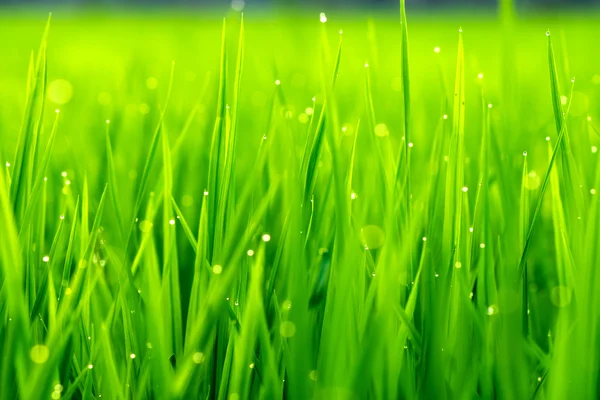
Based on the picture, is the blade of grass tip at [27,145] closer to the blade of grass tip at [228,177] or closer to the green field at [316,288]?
the green field at [316,288]

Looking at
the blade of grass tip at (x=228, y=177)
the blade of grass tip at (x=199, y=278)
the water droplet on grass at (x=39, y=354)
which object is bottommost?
the water droplet on grass at (x=39, y=354)

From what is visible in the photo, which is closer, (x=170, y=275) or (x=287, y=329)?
(x=287, y=329)

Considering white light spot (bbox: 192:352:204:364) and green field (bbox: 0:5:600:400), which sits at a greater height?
green field (bbox: 0:5:600:400)

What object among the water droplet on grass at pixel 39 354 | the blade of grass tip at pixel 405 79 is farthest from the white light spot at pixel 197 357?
the blade of grass tip at pixel 405 79

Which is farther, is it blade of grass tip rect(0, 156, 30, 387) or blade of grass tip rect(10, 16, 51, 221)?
blade of grass tip rect(10, 16, 51, 221)

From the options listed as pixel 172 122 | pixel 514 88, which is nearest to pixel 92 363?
pixel 514 88

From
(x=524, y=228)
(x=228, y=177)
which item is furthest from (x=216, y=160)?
(x=524, y=228)

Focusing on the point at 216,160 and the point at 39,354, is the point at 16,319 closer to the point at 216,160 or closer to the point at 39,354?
the point at 39,354

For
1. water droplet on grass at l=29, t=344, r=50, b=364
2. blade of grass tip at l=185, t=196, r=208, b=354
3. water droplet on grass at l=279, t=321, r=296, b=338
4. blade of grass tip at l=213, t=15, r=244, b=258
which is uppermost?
blade of grass tip at l=213, t=15, r=244, b=258

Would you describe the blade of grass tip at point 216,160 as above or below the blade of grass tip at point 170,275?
above

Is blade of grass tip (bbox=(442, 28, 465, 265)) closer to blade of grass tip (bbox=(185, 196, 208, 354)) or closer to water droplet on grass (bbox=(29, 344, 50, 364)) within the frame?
blade of grass tip (bbox=(185, 196, 208, 354))

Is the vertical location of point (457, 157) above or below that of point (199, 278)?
above

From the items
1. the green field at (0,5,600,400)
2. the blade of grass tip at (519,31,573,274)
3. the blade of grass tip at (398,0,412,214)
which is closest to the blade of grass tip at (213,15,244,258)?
the green field at (0,5,600,400)
